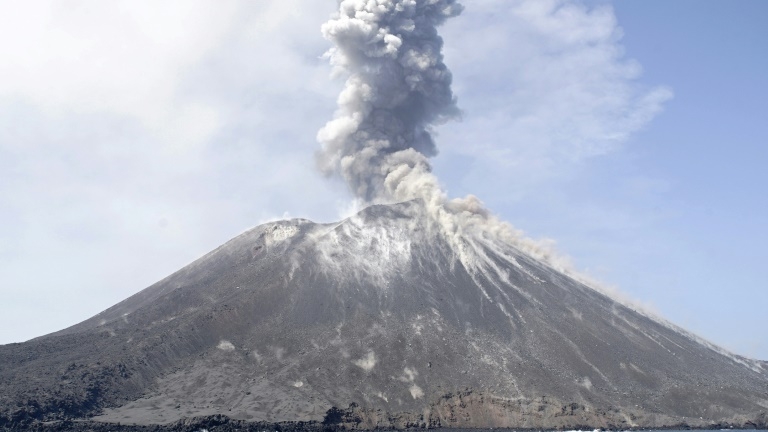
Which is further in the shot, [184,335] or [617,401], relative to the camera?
[184,335]

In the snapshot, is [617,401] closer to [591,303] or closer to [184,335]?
[591,303]

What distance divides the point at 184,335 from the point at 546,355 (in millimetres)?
46683

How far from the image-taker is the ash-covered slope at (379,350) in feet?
285

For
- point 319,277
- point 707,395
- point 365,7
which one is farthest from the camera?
point 365,7

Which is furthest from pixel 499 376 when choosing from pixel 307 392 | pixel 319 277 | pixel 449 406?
pixel 319 277

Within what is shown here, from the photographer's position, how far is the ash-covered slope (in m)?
86.9

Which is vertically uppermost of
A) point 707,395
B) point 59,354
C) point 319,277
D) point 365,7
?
point 365,7

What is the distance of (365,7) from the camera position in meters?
138

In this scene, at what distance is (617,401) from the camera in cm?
9112

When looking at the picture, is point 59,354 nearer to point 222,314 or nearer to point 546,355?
point 222,314

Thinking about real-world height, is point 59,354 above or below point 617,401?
above

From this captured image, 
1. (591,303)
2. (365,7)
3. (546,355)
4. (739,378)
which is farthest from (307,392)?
(365,7)

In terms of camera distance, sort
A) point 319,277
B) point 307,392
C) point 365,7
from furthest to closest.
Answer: point 365,7 → point 319,277 → point 307,392

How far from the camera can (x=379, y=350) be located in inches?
3816
